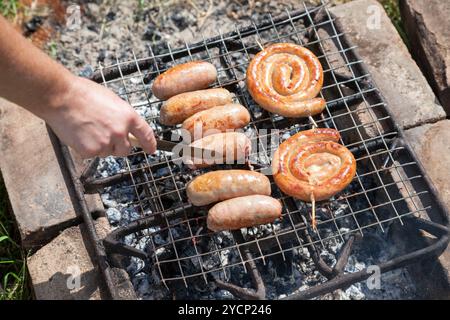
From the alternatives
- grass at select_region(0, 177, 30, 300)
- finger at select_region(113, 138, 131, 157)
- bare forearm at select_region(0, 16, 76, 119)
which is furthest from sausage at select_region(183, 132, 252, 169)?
grass at select_region(0, 177, 30, 300)

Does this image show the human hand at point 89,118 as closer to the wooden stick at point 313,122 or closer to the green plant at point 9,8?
the wooden stick at point 313,122

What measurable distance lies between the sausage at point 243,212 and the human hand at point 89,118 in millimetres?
871

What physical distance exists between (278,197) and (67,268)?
64.7 inches

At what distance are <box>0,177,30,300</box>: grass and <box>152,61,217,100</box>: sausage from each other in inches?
64.8

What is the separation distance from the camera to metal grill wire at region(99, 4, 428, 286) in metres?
4.23

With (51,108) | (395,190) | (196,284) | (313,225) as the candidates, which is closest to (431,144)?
(395,190)

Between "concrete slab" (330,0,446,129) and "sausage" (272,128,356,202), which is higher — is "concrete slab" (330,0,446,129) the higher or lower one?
the higher one

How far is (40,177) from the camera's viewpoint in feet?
14.9

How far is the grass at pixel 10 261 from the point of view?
4.54 metres

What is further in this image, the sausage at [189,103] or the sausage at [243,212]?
the sausage at [189,103]

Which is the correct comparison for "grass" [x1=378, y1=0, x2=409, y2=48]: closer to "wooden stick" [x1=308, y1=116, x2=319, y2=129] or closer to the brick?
"wooden stick" [x1=308, y1=116, x2=319, y2=129]

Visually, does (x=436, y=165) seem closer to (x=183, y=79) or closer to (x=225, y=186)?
(x=225, y=186)
